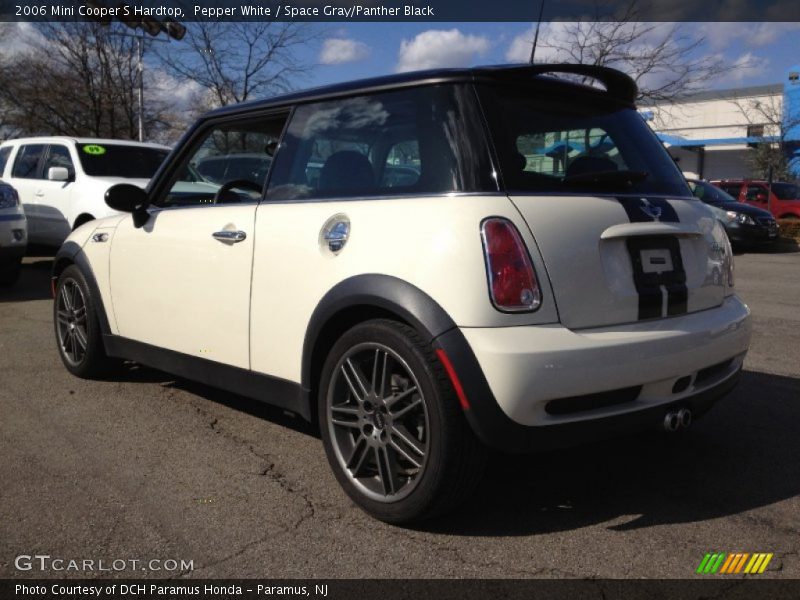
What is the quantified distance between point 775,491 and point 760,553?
0.63 m

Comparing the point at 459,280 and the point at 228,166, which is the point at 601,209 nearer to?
the point at 459,280

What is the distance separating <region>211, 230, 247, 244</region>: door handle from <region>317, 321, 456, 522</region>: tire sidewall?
2.67ft

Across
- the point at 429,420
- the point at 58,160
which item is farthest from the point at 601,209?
the point at 58,160

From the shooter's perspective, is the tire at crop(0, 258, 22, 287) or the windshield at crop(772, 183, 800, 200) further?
the windshield at crop(772, 183, 800, 200)

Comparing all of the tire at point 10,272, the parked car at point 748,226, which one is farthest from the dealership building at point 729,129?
the tire at point 10,272

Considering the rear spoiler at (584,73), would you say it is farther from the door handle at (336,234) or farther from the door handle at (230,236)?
the door handle at (230,236)

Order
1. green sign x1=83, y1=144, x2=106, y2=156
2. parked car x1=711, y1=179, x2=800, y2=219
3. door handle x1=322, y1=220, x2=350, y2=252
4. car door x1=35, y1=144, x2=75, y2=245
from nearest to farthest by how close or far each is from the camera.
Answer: door handle x1=322, y1=220, x2=350, y2=252
car door x1=35, y1=144, x2=75, y2=245
green sign x1=83, y1=144, x2=106, y2=156
parked car x1=711, y1=179, x2=800, y2=219

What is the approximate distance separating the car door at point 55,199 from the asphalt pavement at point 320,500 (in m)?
6.00

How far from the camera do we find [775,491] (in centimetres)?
321

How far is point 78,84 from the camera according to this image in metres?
25.6

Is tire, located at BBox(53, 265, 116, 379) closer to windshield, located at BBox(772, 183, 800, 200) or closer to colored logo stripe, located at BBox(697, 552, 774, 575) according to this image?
colored logo stripe, located at BBox(697, 552, 774, 575)

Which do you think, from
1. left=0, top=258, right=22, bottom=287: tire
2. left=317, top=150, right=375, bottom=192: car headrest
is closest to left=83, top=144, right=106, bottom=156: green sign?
left=0, top=258, right=22, bottom=287: tire

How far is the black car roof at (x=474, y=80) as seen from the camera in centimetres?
294

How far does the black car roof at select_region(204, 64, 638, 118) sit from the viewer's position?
2.94 m
